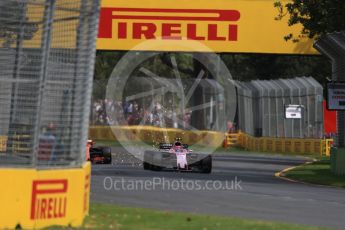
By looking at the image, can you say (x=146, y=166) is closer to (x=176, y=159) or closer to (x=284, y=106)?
(x=176, y=159)

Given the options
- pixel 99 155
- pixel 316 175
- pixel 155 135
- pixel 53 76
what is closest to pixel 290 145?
pixel 155 135

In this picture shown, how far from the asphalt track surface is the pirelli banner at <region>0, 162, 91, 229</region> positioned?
350cm

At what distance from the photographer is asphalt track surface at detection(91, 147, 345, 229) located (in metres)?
16.0

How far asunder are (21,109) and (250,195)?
7.81 metres

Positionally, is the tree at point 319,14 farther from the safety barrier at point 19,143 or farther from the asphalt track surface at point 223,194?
the safety barrier at point 19,143

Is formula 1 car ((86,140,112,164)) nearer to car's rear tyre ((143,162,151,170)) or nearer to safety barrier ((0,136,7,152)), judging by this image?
car's rear tyre ((143,162,151,170))

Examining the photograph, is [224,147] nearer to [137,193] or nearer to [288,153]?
[288,153]

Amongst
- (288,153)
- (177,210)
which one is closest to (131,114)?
(288,153)

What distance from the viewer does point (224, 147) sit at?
168ft

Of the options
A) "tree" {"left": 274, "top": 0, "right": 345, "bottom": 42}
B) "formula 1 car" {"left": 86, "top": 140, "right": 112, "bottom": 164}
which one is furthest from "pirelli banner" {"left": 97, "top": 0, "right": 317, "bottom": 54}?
"formula 1 car" {"left": 86, "top": 140, "right": 112, "bottom": 164}

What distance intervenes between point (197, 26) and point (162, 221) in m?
20.2

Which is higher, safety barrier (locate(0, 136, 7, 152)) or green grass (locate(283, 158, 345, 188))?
safety barrier (locate(0, 136, 7, 152))

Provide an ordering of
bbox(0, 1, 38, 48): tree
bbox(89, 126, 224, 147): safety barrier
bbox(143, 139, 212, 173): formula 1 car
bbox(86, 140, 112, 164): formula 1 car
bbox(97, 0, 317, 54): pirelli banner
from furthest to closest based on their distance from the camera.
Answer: bbox(89, 126, 224, 147): safety barrier < bbox(97, 0, 317, 54): pirelli banner < bbox(86, 140, 112, 164): formula 1 car < bbox(143, 139, 212, 173): formula 1 car < bbox(0, 1, 38, 48): tree

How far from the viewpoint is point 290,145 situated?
150 ft
